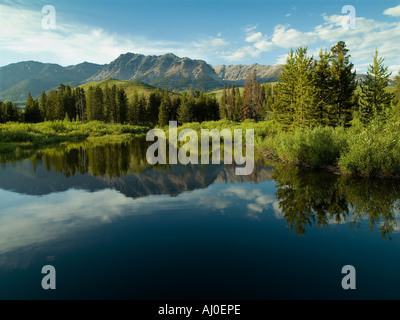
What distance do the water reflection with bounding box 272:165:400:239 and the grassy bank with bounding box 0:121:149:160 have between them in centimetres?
3035

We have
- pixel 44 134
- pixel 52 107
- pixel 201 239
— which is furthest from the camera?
pixel 52 107

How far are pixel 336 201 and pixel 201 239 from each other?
799 cm

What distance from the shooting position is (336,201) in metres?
13.4

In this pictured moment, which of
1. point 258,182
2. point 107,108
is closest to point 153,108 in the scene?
point 107,108

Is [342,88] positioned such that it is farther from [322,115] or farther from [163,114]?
[163,114]

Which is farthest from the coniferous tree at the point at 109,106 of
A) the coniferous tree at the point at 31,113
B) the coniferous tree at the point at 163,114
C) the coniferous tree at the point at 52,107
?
the coniferous tree at the point at 31,113

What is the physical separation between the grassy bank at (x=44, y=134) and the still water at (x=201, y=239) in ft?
76.1

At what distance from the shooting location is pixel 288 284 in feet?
21.5

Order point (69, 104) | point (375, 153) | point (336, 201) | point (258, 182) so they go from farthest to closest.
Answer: point (69, 104), point (258, 182), point (375, 153), point (336, 201)

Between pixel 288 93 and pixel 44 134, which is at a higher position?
pixel 288 93

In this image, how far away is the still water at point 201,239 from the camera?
6520mm

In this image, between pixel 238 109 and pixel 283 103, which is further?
pixel 238 109
